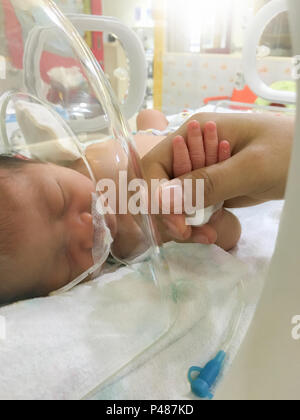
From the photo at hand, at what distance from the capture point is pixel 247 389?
0.78 ft

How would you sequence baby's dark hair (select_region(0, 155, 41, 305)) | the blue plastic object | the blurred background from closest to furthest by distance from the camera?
the blue plastic object < baby's dark hair (select_region(0, 155, 41, 305)) < the blurred background

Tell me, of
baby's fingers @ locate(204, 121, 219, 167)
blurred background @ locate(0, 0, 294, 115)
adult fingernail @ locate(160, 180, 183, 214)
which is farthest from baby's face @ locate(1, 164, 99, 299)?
blurred background @ locate(0, 0, 294, 115)

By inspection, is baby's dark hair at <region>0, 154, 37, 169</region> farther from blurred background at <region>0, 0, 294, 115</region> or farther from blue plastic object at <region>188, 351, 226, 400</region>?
blurred background at <region>0, 0, 294, 115</region>

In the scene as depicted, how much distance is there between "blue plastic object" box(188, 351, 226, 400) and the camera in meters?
0.37

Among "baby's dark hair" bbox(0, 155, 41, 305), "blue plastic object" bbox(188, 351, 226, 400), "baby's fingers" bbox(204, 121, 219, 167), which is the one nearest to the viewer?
"blue plastic object" bbox(188, 351, 226, 400)

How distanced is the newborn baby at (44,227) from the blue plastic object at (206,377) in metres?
0.20

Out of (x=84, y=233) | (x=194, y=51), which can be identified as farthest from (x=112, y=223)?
(x=194, y=51)

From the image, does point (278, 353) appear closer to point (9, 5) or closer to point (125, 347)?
point (125, 347)

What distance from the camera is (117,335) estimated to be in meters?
0.44

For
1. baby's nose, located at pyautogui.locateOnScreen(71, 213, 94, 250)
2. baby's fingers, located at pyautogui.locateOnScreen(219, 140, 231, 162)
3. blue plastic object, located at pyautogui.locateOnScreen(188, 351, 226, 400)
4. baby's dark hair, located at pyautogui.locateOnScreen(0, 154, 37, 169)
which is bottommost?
blue plastic object, located at pyautogui.locateOnScreen(188, 351, 226, 400)

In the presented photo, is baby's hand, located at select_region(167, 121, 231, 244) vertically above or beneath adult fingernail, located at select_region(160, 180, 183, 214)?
above

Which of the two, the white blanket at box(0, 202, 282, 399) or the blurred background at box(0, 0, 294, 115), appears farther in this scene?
the blurred background at box(0, 0, 294, 115)

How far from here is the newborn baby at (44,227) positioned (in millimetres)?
481
